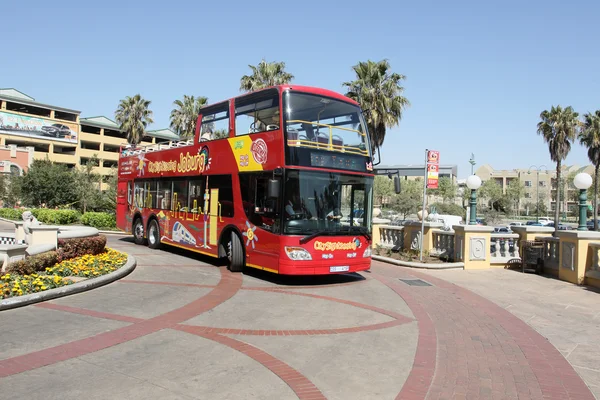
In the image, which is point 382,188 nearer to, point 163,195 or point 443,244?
point 443,244

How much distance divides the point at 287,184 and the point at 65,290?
194 inches

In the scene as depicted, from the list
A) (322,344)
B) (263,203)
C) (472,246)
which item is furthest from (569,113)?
(322,344)

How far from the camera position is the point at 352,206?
35.7ft

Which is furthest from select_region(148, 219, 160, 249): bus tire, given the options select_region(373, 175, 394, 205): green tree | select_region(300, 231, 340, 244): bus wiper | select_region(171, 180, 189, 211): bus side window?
select_region(373, 175, 394, 205): green tree

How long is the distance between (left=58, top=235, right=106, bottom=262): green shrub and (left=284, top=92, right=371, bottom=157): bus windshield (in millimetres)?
6486

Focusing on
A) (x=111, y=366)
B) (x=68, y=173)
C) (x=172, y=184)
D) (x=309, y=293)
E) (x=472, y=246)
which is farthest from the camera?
(x=68, y=173)

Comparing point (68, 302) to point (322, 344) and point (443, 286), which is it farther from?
point (443, 286)

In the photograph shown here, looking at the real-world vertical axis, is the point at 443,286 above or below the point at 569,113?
below

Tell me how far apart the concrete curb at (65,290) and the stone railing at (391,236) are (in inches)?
403

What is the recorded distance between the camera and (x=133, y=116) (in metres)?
43.3

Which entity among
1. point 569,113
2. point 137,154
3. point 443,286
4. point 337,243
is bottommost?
point 443,286

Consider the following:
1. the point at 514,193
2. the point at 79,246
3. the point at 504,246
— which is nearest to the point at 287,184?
the point at 79,246

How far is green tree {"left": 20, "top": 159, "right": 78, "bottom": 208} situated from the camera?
3547 cm

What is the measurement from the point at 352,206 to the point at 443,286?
3.15 meters
